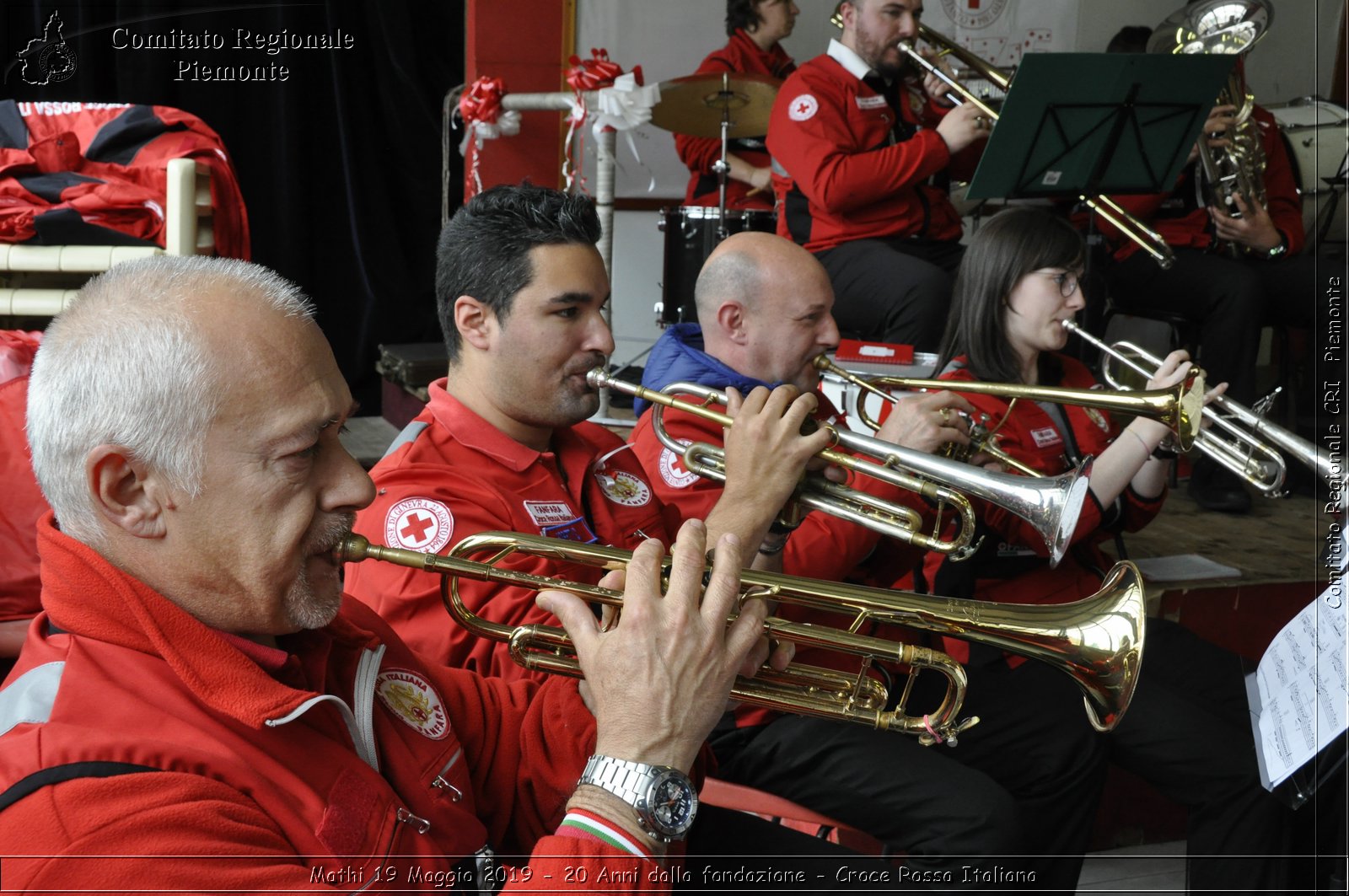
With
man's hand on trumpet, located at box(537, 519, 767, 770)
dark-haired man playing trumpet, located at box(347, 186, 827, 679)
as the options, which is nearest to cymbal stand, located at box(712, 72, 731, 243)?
dark-haired man playing trumpet, located at box(347, 186, 827, 679)

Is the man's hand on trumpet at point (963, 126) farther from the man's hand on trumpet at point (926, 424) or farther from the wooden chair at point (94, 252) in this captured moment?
the wooden chair at point (94, 252)

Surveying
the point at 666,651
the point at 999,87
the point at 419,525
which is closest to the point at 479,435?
the point at 419,525

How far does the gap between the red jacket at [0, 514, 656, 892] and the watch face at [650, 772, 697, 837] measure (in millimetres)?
58

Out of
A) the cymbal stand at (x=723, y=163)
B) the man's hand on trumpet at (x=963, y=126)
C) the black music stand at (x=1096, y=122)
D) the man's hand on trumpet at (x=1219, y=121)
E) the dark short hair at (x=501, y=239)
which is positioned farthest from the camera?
the cymbal stand at (x=723, y=163)

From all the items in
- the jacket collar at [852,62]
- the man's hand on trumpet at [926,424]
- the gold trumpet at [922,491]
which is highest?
the jacket collar at [852,62]

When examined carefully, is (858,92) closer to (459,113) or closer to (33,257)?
(459,113)

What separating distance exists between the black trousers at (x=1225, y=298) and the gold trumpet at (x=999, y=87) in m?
0.20

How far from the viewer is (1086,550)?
2799mm

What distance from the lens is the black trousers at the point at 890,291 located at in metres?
4.16

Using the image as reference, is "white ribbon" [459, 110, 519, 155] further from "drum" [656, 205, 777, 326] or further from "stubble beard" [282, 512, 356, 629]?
"stubble beard" [282, 512, 356, 629]

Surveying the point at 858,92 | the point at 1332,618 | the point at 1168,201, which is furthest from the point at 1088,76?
the point at 1332,618

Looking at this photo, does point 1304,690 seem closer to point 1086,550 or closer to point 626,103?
point 1086,550

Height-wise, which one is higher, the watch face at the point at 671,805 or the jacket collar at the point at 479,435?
the jacket collar at the point at 479,435

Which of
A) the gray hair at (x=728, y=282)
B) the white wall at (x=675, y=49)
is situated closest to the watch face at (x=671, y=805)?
the gray hair at (x=728, y=282)
